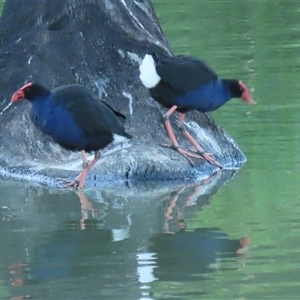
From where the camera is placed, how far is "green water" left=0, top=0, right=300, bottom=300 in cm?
567

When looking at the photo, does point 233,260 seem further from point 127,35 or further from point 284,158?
point 127,35

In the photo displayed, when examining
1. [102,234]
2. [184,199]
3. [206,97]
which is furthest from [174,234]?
[206,97]

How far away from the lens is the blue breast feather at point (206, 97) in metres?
8.41

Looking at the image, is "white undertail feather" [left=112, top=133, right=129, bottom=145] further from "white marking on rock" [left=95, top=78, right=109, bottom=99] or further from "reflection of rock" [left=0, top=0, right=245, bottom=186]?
"white marking on rock" [left=95, top=78, right=109, bottom=99]

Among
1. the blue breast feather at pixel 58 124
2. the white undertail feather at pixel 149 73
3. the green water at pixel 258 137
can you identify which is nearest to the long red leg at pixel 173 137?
the white undertail feather at pixel 149 73

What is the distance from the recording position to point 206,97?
8469mm

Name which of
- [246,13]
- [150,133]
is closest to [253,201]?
[150,133]

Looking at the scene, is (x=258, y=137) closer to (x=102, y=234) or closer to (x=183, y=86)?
(x=183, y=86)

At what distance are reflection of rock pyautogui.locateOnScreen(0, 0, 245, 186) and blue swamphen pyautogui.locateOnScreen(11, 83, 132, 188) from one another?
0.64 metres

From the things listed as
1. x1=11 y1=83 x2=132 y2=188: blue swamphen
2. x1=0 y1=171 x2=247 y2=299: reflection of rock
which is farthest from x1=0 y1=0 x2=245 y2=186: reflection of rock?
x1=11 y1=83 x2=132 y2=188: blue swamphen

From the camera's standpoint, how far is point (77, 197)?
7.80 m

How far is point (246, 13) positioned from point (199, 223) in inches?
471

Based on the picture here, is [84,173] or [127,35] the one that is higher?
[127,35]

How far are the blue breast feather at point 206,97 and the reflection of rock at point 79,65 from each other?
400 mm
